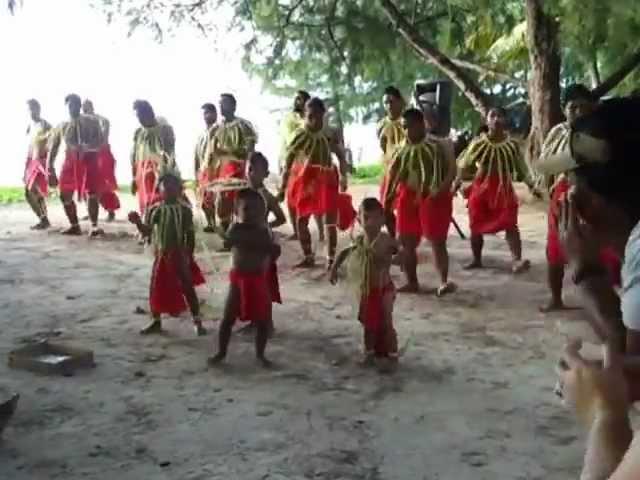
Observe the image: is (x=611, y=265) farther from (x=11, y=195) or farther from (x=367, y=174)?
(x=367, y=174)

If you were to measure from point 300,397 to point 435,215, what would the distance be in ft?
9.42

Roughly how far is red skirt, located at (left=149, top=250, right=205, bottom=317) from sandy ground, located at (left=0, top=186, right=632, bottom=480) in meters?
0.19

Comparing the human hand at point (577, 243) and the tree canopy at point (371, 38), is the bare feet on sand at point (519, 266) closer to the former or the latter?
the tree canopy at point (371, 38)

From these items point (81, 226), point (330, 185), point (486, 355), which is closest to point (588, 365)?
A: point (486, 355)

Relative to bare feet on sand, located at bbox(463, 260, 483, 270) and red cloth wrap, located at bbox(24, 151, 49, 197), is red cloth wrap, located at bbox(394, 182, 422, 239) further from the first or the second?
red cloth wrap, located at bbox(24, 151, 49, 197)

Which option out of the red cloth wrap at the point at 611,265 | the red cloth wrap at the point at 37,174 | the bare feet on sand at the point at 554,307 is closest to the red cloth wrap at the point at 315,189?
the bare feet on sand at the point at 554,307

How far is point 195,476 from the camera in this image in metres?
3.89

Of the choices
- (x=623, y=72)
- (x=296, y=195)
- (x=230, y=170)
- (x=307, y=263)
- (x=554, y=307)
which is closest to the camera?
(x=554, y=307)

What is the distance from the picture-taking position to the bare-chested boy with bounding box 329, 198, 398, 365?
18.0 feet

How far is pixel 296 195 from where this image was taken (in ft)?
27.5

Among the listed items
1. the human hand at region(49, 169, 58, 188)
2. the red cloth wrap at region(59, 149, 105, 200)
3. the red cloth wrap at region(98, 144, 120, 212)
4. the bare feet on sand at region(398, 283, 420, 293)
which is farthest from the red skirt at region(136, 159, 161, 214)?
the bare feet on sand at region(398, 283, 420, 293)

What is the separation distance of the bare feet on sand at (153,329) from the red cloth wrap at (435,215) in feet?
7.17

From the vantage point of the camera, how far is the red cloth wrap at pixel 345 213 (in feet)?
27.4

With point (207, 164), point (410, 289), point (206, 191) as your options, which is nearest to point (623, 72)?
point (410, 289)
